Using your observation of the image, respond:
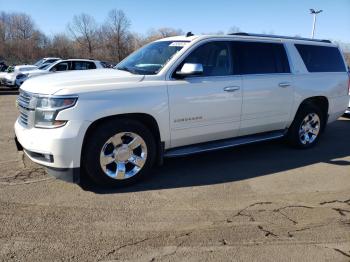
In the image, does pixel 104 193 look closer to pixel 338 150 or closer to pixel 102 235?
pixel 102 235

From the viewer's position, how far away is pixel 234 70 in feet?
17.4

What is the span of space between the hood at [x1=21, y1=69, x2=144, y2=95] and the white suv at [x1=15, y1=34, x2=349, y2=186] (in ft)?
0.04

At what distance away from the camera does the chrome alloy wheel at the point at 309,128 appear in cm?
655

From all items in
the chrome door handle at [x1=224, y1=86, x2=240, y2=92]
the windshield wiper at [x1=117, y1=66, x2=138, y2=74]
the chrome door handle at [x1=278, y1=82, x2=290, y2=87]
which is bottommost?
the chrome door handle at [x1=224, y1=86, x2=240, y2=92]

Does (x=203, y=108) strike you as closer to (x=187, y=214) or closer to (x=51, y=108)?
(x=187, y=214)

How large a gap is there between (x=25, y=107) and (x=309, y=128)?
4.91 m

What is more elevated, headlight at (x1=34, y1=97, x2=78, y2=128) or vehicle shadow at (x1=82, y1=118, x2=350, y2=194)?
headlight at (x1=34, y1=97, x2=78, y2=128)

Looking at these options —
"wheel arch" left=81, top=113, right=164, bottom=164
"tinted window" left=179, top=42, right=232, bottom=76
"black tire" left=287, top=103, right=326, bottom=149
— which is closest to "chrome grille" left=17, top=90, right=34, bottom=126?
"wheel arch" left=81, top=113, right=164, bottom=164

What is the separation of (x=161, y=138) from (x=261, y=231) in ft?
5.86

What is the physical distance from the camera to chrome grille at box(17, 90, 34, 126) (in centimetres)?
421

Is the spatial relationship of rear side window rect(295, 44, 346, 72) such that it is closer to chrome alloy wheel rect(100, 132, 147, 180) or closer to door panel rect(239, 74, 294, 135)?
door panel rect(239, 74, 294, 135)

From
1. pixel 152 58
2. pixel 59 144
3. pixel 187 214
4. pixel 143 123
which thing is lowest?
pixel 187 214

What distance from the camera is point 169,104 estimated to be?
4609 millimetres

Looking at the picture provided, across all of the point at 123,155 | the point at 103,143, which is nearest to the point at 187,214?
the point at 123,155
